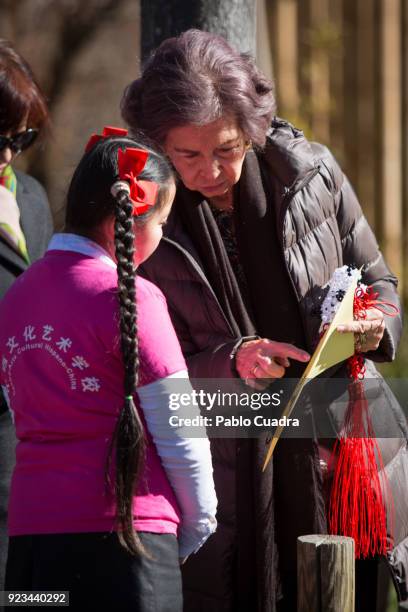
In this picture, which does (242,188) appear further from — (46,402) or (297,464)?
(46,402)

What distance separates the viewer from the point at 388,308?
8.59 feet

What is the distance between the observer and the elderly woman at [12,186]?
3.02m

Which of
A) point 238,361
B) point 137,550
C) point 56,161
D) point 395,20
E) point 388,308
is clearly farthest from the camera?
point 395,20

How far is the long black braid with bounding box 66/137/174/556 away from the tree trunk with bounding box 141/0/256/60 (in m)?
1.01

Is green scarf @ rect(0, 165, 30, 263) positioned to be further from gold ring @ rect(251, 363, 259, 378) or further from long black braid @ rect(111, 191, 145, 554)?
long black braid @ rect(111, 191, 145, 554)

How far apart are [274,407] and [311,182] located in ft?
1.94

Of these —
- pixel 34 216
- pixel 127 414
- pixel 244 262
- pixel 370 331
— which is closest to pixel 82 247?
pixel 127 414

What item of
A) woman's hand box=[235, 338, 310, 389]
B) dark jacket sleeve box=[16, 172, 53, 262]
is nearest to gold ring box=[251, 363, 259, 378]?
woman's hand box=[235, 338, 310, 389]

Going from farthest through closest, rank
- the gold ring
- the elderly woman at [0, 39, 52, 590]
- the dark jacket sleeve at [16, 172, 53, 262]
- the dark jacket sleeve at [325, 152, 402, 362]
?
the dark jacket sleeve at [16, 172, 53, 262], the elderly woman at [0, 39, 52, 590], the dark jacket sleeve at [325, 152, 402, 362], the gold ring

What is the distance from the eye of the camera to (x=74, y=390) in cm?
201

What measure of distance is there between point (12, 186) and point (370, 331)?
4.42ft

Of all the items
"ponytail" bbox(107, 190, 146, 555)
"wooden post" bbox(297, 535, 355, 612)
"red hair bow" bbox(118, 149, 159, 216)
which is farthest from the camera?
"wooden post" bbox(297, 535, 355, 612)

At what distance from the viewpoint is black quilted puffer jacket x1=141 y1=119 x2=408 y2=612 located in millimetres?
2562

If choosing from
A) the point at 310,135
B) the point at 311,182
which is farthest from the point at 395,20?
the point at 311,182
